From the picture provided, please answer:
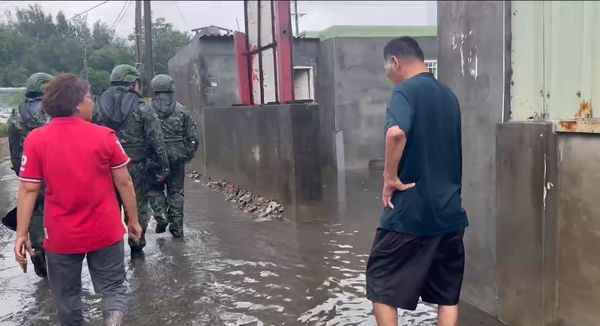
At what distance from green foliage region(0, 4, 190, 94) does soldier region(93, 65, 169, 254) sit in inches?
518

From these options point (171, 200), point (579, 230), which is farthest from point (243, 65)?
point (579, 230)

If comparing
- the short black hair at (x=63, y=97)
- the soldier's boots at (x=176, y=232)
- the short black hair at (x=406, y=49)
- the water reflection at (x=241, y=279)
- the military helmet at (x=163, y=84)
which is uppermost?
the military helmet at (x=163, y=84)

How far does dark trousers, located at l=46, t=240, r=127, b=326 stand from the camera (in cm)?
332

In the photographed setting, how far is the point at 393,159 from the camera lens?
2.88 meters

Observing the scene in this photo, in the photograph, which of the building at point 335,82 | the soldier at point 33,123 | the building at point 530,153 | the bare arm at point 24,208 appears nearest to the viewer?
the building at point 530,153

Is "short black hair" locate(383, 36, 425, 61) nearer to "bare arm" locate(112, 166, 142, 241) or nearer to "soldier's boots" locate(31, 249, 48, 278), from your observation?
"bare arm" locate(112, 166, 142, 241)

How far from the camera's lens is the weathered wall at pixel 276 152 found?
7301 millimetres

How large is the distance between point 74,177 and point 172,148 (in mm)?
3283

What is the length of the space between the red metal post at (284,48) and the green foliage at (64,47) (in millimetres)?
12035

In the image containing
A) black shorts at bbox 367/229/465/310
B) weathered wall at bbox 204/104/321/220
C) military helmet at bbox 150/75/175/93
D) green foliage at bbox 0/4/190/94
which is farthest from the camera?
green foliage at bbox 0/4/190/94

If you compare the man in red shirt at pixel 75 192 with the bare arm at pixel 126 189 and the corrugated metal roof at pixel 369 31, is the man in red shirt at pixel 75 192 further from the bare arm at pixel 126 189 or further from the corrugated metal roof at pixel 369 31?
the corrugated metal roof at pixel 369 31

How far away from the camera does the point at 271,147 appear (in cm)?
809

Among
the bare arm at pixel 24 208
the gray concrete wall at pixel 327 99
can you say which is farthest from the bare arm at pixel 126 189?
the gray concrete wall at pixel 327 99

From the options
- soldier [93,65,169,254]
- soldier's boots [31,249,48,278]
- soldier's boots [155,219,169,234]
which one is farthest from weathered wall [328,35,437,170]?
soldier's boots [31,249,48,278]
